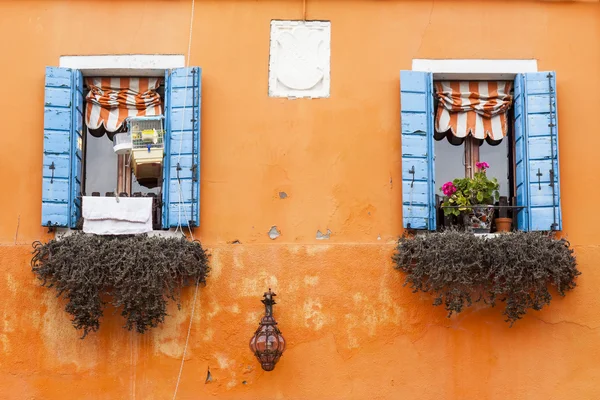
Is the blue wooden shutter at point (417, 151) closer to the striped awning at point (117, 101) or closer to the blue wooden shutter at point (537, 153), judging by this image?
the blue wooden shutter at point (537, 153)

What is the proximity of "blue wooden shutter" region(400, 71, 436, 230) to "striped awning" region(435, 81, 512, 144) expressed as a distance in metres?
0.28

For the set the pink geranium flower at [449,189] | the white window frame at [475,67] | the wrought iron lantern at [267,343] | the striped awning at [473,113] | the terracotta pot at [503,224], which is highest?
the white window frame at [475,67]

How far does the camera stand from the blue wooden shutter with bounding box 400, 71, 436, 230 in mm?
7688

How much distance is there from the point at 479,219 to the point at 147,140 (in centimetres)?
298

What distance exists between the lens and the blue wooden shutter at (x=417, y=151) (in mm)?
7688

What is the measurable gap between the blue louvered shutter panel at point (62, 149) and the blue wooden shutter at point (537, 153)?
3.96 meters

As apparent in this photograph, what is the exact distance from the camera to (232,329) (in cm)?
764

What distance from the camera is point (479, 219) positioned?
7719 mm

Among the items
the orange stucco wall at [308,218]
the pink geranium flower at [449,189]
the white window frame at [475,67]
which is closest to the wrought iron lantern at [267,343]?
the orange stucco wall at [308,218]

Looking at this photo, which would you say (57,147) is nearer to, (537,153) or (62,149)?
(62,149)

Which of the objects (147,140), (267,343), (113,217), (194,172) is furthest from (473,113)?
(113,217)

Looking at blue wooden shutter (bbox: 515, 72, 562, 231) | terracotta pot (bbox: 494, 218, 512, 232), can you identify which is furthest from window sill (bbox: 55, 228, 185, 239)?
blue wooden shutter (bbox: 515, 72, 562, 231)

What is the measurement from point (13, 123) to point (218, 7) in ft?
6.99

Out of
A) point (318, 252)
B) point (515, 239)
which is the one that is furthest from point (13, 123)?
point (515, 239)
